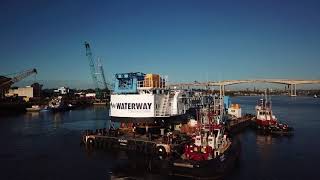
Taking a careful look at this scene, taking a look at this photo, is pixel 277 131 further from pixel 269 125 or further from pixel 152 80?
pixel 152 80

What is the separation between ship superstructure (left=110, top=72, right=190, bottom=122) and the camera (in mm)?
43562

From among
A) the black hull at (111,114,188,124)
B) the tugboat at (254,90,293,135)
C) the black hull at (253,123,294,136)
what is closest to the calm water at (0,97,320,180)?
the black hull at (253,123,294,136)

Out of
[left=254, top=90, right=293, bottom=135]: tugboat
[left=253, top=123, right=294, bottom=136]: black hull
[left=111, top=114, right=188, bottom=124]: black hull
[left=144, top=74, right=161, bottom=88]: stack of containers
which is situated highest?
[left=144, top=74, right=161, bottom=88]: stack of containers

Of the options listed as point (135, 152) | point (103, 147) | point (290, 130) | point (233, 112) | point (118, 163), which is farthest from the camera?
point (233, 112)

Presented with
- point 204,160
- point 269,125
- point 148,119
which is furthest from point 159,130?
point 269,125

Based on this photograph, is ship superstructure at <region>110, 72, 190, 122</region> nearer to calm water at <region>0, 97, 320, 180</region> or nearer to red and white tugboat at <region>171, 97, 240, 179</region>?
calm water at <region>0, 97, 320, 180</region>

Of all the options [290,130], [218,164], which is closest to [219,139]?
[218,164]

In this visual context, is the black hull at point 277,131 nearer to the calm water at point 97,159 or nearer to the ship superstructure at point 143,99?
the calm water at point 97,159

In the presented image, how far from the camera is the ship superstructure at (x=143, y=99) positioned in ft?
143

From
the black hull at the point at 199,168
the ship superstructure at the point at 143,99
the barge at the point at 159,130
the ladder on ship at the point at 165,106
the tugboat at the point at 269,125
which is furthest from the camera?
the tugboat at the point at 269,125

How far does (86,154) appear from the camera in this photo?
1598 inches

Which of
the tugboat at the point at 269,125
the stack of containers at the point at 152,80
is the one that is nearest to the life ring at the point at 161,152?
the stack of containers at the point at 152,80

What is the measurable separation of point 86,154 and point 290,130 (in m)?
35.8

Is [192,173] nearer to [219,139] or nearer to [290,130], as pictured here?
[219,139]
